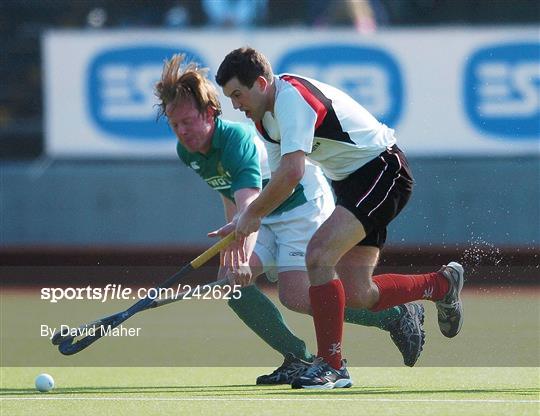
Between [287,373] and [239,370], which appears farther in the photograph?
[239,370]

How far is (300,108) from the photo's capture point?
582 cm

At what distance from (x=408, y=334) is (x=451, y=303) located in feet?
0.89

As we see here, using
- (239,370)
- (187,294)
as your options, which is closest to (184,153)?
(187,294)

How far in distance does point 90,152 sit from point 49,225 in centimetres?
87

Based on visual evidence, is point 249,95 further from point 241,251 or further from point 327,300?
point 327,300

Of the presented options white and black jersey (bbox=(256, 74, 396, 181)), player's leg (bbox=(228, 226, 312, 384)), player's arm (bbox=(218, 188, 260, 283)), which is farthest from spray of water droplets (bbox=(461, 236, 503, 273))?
white and black jersey (bbox=(256, 74, 396, 181))

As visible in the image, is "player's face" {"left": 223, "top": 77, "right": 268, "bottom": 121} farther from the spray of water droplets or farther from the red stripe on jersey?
the spray of water droplets

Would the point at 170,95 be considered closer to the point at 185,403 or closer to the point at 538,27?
the point at 185,403

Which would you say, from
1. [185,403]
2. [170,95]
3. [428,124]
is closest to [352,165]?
[170,95]

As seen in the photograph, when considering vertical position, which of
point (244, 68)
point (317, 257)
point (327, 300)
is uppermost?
point (244, 68)

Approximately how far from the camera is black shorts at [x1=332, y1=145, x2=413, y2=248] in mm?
6090

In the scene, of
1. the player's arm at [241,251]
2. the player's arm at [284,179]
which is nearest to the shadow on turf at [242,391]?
the player's arm at [241,251]

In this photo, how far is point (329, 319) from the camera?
5945 mm

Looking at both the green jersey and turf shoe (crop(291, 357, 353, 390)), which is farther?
the green jersey
